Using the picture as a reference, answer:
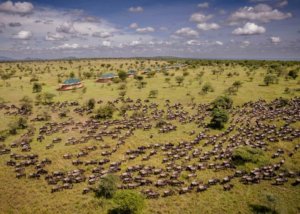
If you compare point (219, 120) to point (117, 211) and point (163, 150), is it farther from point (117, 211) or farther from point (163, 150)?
point (117, 211)

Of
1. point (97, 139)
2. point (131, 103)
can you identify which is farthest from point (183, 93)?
point (97, 139)

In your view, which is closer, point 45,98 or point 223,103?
point 223,103

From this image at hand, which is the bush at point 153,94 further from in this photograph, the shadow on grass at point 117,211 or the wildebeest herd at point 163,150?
the shadow on grass at point 117,211

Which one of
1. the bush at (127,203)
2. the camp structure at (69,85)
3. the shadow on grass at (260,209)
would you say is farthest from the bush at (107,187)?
the camp structure at (69,85)

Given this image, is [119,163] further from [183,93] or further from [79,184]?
[183,93]

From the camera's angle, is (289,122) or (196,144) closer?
(196,144)

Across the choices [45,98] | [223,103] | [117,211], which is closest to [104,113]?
[45,98]

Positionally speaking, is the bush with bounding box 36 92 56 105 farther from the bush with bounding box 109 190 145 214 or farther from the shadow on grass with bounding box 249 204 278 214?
the shadow on grass with bounding box 249 204 278 214
